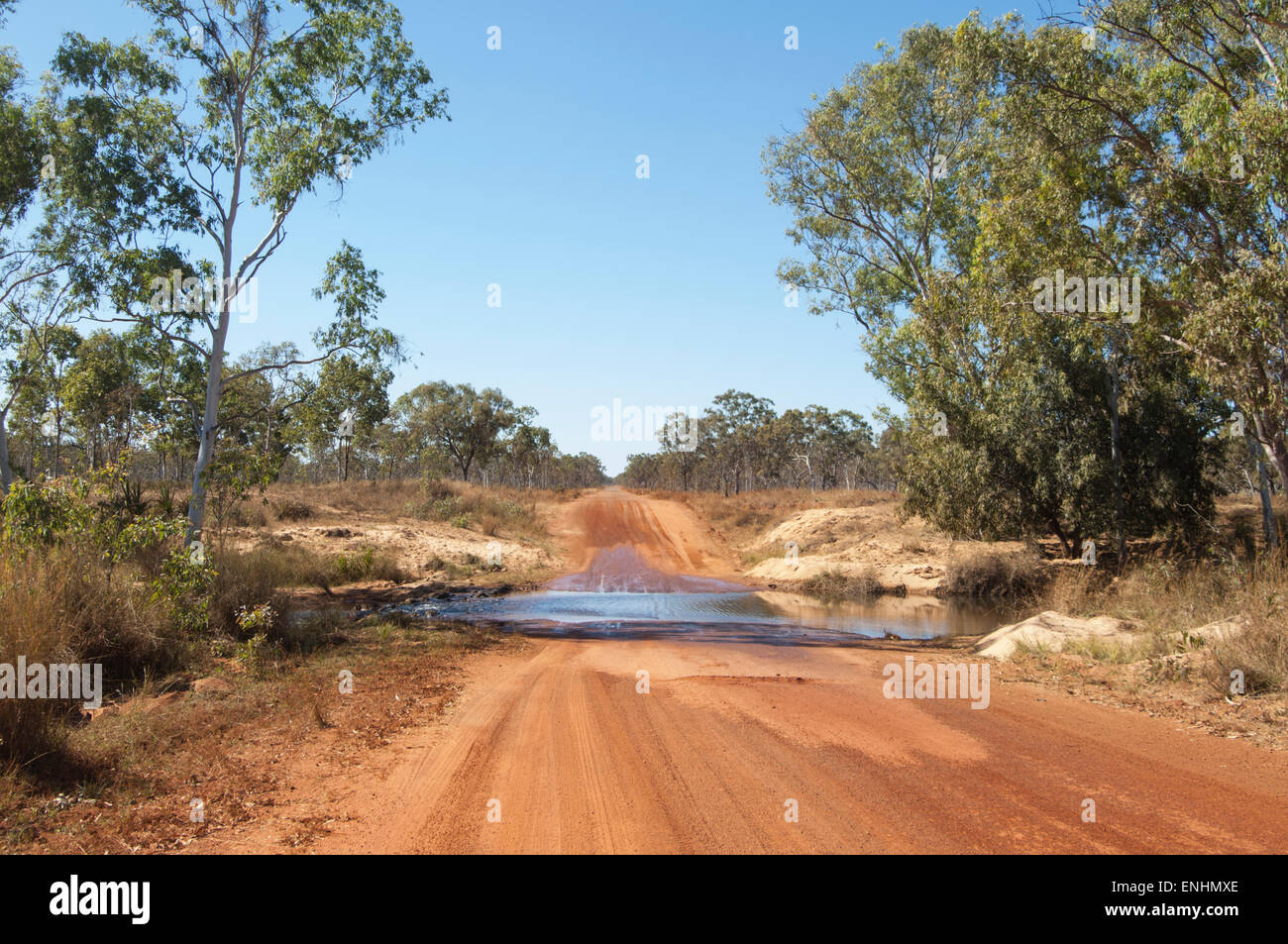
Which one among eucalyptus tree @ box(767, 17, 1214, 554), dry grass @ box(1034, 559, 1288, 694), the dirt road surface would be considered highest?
eucalyptus tree @ box(767, 17, 1214, 554)

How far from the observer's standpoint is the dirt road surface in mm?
4520

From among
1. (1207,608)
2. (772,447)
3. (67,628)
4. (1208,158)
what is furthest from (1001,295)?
(772,447)

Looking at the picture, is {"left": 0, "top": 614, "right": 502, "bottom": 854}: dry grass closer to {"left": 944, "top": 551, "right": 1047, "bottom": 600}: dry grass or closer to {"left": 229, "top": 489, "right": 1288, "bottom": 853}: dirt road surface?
{"left": 229, "top": 489, "right": 1288, "bottom": 853}: dirt road surface

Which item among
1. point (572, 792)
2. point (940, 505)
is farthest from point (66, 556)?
point (940, 505)

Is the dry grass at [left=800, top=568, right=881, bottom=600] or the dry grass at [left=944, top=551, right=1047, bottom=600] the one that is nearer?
the dry grass at [left=944, top=551, right=1047, bottom=600]

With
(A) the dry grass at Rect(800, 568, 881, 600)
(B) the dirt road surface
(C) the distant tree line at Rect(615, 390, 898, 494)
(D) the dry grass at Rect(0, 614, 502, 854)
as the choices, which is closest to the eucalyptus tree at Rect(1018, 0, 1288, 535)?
(B) the dirt road surface

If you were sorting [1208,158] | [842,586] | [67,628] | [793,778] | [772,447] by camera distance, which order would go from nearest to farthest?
[793,778]
[67,628]
[1208,158]
[842,586]
[772,447]

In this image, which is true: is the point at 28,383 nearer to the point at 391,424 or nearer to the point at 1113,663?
the point at 1113,663

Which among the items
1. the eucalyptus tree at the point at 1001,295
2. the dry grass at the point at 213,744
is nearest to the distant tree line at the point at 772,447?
the eucalyptus tree at the point at 1001,295

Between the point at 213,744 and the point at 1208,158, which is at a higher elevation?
the point at 1208,158

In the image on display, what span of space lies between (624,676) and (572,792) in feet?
15.4

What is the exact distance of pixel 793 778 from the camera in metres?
5.58

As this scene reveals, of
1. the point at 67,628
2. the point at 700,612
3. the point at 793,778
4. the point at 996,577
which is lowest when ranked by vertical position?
the point at 700,612

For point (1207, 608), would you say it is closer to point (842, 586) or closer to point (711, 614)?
point (711, 614)
